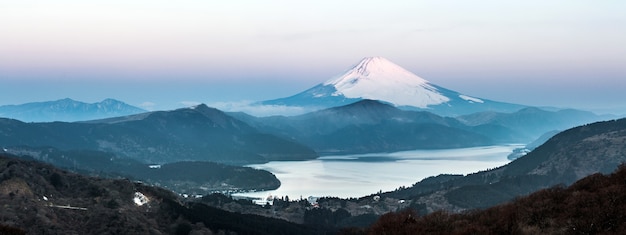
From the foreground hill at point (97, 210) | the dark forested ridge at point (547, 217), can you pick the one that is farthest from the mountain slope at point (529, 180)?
the dark forested ridge at point (547, 217)

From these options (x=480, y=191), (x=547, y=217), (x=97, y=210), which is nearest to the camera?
(x=547, y=217)

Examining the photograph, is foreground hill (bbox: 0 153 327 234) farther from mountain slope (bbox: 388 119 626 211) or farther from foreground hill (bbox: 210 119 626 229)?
mountain slope (bbox: 388 119 626 211)

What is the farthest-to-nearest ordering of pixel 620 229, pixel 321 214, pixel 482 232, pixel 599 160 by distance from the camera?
pixel 599 160
pixel 321 214
pixel 482 232
pixel 620 229

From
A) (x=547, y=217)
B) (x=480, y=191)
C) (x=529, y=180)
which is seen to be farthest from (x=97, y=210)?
(x=529, y=180)

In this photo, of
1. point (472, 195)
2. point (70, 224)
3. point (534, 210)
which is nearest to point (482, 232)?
point (534, 210)

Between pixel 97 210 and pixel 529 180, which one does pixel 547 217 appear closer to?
pixel 97 210

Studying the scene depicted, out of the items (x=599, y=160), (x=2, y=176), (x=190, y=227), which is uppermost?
(x=599, y=160)

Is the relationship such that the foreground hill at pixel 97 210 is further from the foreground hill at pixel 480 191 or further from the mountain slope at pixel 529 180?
the mountain slope at pixel 529 180

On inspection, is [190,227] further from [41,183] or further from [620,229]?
[620,229]
